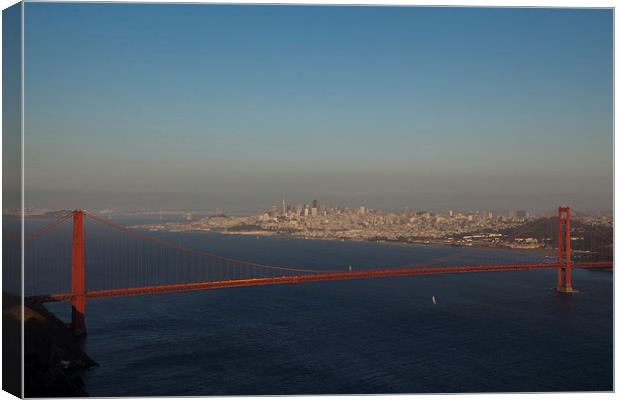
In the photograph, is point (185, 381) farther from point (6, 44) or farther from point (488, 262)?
point (488, 262)

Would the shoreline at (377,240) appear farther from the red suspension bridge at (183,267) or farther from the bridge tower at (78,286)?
the bridge tower at (78,286)

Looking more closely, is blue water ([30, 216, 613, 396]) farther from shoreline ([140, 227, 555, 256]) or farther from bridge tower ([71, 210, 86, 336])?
shoreline ([140, 227, 555, 256])

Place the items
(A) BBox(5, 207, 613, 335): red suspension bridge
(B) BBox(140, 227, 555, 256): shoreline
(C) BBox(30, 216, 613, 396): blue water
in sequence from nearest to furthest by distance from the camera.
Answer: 1. (C) BBox(30, 216, 613, 396): blue water
2. (A) BBox(5, 207, 613, 335): red suspension bridge
3. (B) BBox(140, 227, 555, 256): shoreline

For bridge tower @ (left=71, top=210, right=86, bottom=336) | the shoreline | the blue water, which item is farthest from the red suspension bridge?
the blue water

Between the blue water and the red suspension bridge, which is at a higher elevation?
the red suspension bridge

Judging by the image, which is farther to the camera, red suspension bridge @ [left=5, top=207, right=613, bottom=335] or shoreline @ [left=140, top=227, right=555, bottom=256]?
shoreline @ [left=140, top=227, right=555, bottom=256]

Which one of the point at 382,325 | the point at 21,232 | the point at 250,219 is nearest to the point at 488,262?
the point at 382,325

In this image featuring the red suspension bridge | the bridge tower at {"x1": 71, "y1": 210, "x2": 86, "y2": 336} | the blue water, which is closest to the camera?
the blue water

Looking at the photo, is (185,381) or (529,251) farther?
(529,251)
